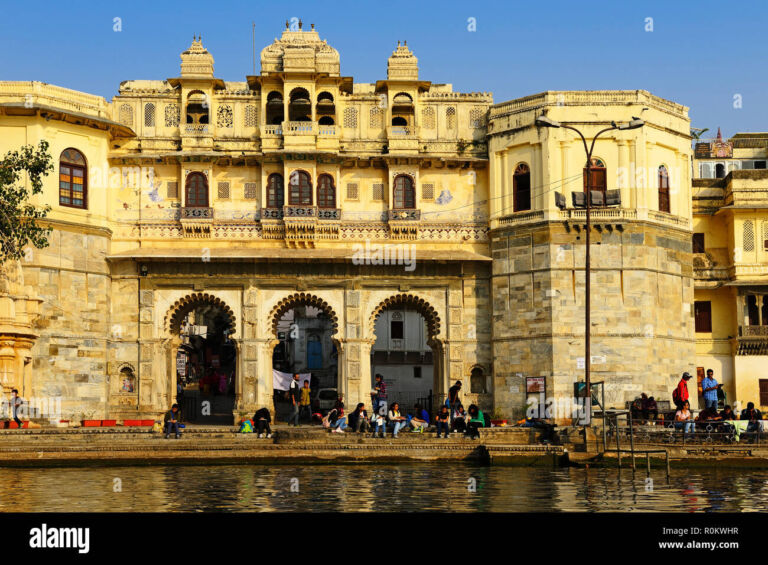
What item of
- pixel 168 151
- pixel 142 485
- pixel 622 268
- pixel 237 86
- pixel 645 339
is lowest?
pixel 142 485

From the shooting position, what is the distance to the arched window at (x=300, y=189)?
3894 cm

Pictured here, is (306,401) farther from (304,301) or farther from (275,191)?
(275,191)

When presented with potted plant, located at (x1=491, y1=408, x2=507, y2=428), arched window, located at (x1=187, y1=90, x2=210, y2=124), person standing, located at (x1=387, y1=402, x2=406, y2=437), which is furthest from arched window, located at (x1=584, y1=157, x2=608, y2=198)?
arched window, located at (x1=187, y1=90, x2=210, y2=124)

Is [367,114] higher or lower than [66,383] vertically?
higher

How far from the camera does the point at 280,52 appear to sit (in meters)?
39.6

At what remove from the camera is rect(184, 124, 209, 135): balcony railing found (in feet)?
129

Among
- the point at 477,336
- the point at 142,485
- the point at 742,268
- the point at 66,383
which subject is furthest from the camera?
the point at 742,268

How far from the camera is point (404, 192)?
3953cm

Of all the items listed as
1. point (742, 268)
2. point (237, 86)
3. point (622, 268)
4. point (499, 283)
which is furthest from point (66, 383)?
point (742, 268)

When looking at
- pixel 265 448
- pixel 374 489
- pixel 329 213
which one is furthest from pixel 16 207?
pixel 374 489

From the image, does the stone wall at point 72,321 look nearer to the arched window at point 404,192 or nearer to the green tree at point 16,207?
the green tree at point 16,207

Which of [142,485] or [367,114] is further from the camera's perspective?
[367,114]

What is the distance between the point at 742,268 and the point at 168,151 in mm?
22481

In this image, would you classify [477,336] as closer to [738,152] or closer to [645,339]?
[645,339]
